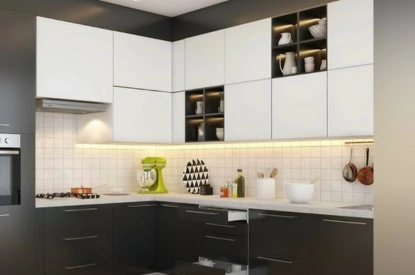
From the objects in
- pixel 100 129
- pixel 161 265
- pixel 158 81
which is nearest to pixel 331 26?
pixel 158 81

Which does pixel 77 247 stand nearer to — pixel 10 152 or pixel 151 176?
pixel 10 152

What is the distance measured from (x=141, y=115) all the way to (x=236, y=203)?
56.5 inches

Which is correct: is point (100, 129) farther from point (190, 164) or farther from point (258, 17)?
point (258, 17)

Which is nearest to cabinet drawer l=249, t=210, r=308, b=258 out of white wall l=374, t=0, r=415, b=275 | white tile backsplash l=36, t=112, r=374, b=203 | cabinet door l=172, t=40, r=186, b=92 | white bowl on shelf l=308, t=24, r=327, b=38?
white tile backsplash l=36, t=112, r=374, b=203

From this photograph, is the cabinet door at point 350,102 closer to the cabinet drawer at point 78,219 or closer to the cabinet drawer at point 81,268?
the cabinet drawer at point 78,219

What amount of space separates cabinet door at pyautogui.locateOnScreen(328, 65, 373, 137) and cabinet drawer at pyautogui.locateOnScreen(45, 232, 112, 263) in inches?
86.0

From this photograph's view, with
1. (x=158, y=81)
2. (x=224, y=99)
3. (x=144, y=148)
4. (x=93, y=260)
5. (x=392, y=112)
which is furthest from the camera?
(x=144, y=148)

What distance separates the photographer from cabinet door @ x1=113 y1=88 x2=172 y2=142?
189 inches

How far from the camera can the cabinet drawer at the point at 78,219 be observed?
417cm

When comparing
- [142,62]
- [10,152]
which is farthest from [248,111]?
[10,152]

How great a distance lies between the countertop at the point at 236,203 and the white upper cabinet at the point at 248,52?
1.09 metres

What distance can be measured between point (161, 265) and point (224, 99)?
1686mm

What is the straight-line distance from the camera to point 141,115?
4.98 metres

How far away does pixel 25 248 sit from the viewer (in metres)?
4.03
